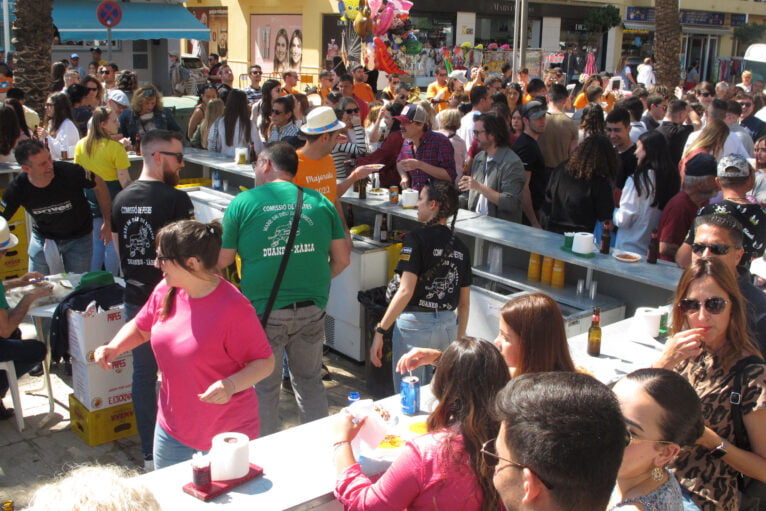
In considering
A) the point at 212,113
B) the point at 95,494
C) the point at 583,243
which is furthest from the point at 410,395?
the point at 212,113

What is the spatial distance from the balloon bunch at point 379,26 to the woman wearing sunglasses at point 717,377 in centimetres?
1741

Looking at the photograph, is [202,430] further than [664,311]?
No

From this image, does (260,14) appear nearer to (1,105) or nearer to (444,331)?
(1,105)

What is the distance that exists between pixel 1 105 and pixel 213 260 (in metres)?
6.08

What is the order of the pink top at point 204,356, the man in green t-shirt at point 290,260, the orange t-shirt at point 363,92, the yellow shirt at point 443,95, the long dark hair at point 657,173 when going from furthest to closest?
1. the orange t-shirt at point 363,92
2. the yellow shirt at point 443,95
3. the long dark hair at point 657,173
4. the man in green t-shirt at point 290,260
5. the pink top at point 204,356

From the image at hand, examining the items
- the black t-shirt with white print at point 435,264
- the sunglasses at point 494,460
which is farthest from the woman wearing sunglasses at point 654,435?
the black t-shirt with white print at point 435,264

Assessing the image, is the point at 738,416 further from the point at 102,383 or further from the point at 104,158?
the point at 104,158

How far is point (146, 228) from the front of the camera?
4.46 meters

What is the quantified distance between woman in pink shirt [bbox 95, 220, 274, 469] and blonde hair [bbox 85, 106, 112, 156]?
3.82 meters

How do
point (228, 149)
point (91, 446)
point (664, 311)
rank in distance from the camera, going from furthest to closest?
point (228, 149) → point (91, 446) → point (664, 311)

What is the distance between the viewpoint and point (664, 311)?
4570 mm

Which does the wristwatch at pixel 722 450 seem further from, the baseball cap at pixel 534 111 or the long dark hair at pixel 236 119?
the long dark hair at pixel 236 119

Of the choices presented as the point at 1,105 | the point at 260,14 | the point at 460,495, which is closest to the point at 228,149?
the point at 1,105

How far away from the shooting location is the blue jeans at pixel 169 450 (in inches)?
138
